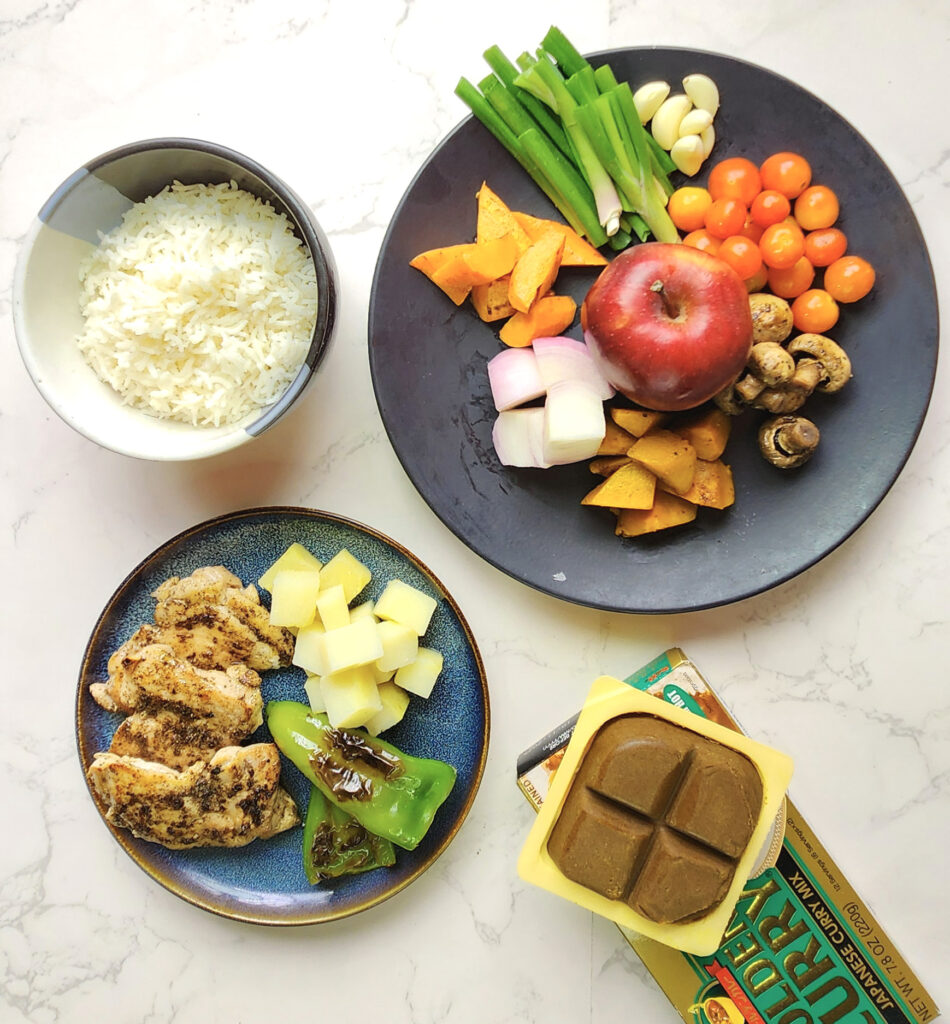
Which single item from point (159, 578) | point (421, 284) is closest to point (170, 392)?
point (159, 578)

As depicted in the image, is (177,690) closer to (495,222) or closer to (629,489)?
(629,489)

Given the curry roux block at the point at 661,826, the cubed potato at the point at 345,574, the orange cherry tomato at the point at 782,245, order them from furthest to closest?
the cubed potato at the point at 345,574 < the orange cherry tomato at the point at 782,245 < the curry roux block at the point at 661,826

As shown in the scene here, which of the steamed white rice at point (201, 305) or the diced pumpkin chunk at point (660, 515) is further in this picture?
the diced pumpkin chunk at point (660, 515)

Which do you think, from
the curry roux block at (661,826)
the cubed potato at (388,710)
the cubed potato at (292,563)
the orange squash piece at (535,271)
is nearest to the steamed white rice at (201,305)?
the cubed potato at (292,563)

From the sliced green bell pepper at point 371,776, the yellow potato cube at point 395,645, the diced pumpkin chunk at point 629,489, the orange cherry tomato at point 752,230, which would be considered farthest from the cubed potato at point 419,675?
the orange cherry tomato at point 752,230

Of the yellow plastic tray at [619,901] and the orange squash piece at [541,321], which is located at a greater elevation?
the orange squash piece at [541,321]

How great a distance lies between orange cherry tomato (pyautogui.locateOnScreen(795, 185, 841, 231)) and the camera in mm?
1582

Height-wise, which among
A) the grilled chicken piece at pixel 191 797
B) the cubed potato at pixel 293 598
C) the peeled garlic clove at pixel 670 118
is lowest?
the grilled chicken piece at pixel 191 797

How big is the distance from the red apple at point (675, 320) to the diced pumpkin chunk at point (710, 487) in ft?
0.58

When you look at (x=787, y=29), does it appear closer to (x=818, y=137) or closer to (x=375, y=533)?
(x=818, y=137)

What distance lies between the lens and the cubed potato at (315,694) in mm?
1652

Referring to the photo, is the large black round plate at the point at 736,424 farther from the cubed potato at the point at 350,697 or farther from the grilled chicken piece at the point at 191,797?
the grilled chicken piece at the point at 191,797

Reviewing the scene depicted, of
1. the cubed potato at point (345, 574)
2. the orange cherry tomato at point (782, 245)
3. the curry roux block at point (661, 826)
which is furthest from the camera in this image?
the cubed potato at point (345, 574)

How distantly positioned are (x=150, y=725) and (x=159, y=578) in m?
0.29
